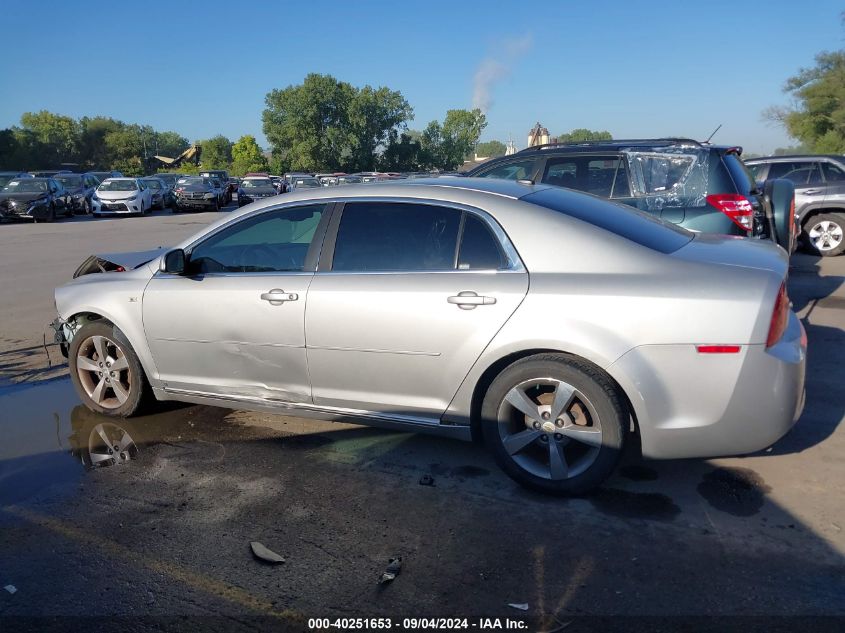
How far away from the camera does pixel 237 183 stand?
3706 cm

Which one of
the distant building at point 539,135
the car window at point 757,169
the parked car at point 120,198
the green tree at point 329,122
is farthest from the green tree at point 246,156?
the car window at point 757,169

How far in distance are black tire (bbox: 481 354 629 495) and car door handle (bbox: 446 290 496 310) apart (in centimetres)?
36

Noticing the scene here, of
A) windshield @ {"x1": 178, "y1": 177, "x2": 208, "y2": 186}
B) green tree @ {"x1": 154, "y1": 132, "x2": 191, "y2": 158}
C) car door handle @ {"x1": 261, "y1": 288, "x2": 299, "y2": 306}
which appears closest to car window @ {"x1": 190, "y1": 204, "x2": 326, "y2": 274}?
car door handle @ {"x1": 261, "y1": 288, "x2": 299, "y2": 306}

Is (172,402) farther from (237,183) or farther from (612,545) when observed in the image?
(237,183)

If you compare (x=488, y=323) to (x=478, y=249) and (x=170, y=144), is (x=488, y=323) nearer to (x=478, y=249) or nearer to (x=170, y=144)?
(x=478, y=249)

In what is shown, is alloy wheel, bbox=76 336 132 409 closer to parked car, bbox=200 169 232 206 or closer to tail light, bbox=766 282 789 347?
tail light, bbox=766 282 789 347

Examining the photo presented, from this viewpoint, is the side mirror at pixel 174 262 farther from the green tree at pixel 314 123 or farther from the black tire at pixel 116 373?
the green tree at pixel 314 123

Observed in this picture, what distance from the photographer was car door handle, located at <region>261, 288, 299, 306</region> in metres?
4.19

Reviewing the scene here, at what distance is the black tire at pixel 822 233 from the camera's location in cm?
1198

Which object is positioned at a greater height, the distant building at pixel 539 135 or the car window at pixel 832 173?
the distant building at pixel 539 135

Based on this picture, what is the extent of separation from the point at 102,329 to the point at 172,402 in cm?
78

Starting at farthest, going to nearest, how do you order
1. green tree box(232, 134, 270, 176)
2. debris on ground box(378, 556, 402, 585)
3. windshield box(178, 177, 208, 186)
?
green tree box(232, 134, 270, 176) → windshield box(178, 177, 208, 186) → debris on ground box(378, 556, 402, 585)

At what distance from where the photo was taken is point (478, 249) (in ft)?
12.6

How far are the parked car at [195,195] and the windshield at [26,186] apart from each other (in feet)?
20.3
